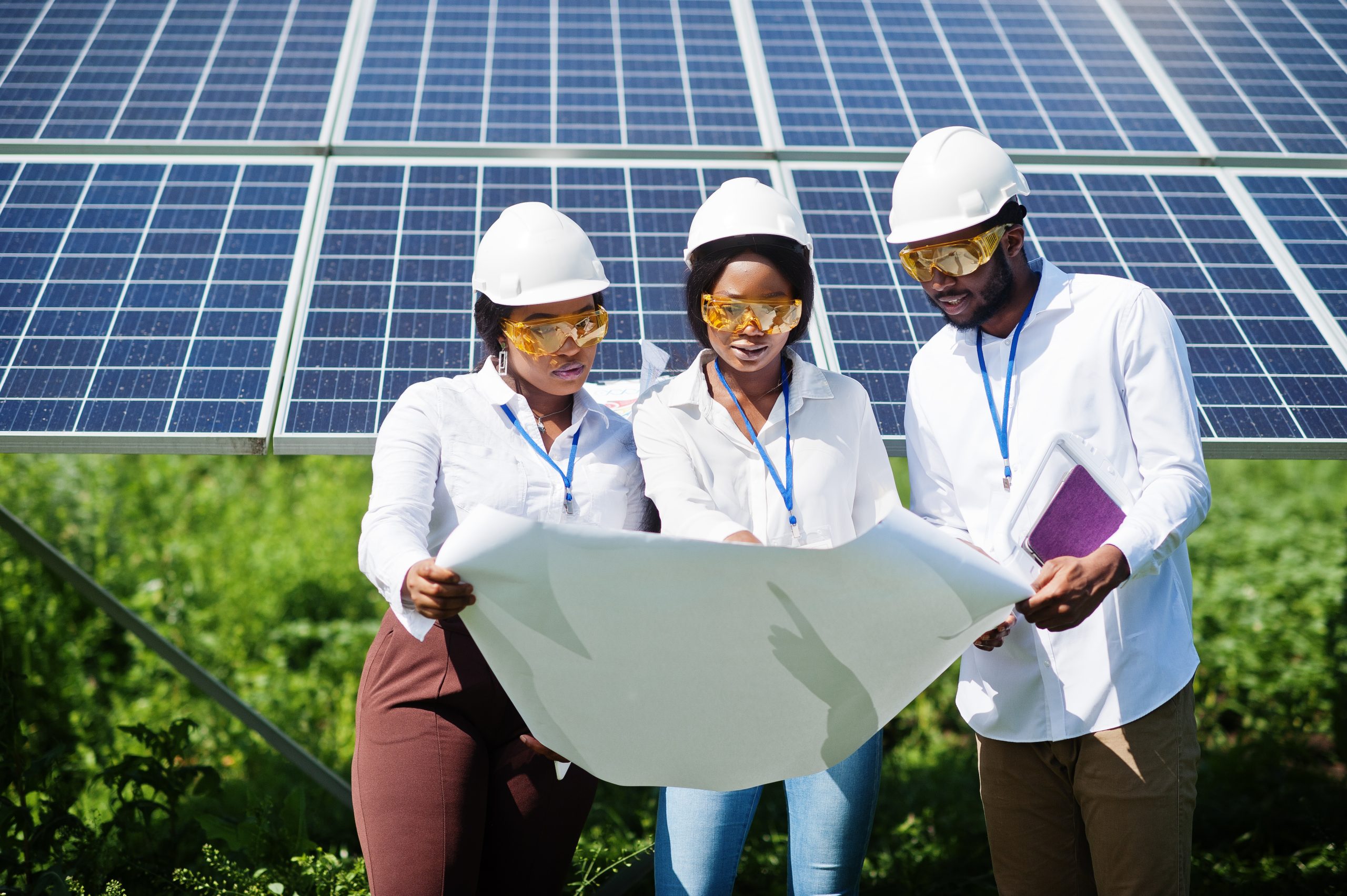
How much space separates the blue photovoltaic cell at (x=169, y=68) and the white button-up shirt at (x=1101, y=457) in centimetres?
350

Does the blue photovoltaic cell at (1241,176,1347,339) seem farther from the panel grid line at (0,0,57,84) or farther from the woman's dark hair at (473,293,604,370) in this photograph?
the panel grid line at (0,0,57,84)

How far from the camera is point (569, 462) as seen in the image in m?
3.14

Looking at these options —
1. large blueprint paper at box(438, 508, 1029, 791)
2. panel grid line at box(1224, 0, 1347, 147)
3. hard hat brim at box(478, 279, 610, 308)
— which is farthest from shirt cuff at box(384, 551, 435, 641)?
panel grid line at box(1224, 0, 1347, 147)

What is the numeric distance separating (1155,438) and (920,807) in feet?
13.1

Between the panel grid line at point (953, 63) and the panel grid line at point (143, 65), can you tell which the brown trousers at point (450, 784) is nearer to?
the panel grid line at point (143, 65)

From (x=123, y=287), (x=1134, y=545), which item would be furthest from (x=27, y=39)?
(x=1134, y=545)

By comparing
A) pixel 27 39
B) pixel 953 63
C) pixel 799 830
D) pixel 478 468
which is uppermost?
pixel 27 39

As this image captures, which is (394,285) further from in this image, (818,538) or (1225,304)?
(1225,304)

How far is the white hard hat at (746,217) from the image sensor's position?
306cm

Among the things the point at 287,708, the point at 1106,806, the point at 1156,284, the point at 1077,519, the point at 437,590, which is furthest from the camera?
the point at 287,708

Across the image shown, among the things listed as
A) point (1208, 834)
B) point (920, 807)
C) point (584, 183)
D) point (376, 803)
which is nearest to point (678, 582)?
point (376, 803)

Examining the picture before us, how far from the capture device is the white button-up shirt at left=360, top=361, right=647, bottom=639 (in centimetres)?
293

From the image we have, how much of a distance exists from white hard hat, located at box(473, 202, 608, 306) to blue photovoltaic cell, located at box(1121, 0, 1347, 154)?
3.85m

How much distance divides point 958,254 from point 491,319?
1.33m
